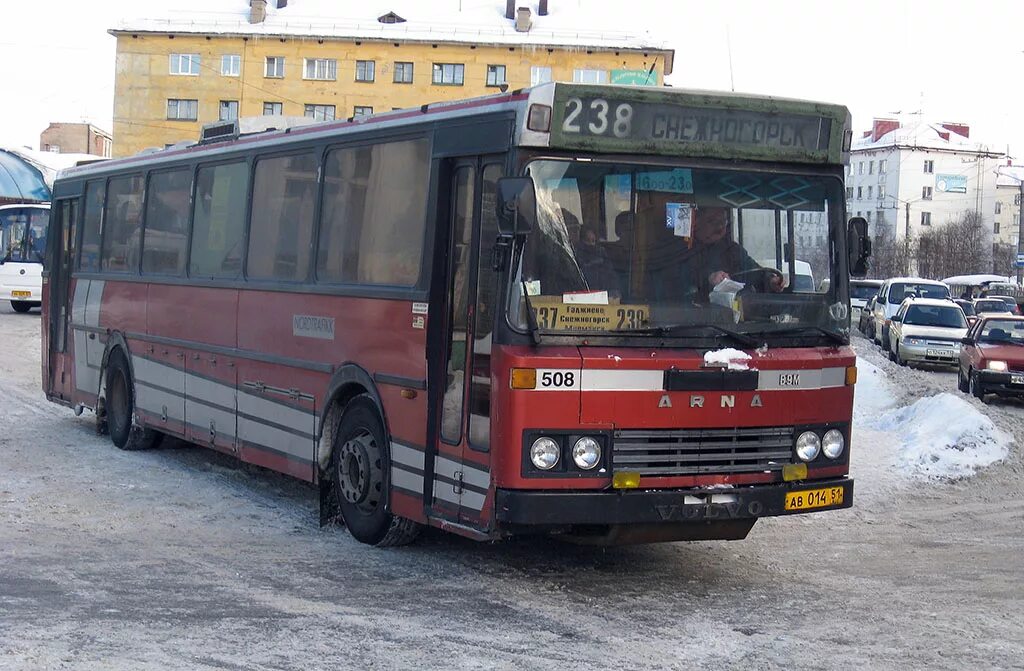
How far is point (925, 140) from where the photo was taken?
124625 mm

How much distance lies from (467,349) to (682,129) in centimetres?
185

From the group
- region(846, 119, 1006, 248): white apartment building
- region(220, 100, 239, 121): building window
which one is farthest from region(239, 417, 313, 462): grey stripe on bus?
region(846, 119, 1006, 248): white apartment building

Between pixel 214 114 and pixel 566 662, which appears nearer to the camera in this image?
pixel 566 662

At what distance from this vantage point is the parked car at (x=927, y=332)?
34844 mm

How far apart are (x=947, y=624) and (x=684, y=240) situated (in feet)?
8.64

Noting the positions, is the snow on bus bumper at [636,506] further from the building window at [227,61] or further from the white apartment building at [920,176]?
the white apartment building at [920,176]

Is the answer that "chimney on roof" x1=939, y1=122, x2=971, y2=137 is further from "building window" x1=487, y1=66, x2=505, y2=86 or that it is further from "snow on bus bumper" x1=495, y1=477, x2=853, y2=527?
"snow on bus bumper" x1=495, y1=477, x2=853, y2=527

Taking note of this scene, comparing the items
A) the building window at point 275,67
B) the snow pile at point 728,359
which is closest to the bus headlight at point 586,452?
the snow pile at point 728,359

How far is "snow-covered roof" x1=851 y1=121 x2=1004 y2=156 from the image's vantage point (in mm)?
124062

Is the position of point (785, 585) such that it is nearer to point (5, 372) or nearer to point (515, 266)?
point (515, 266)

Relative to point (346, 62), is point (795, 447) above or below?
below

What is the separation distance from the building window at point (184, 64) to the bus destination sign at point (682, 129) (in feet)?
276

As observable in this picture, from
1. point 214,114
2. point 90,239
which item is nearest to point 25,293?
point 90,239

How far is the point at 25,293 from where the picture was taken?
42.2m
